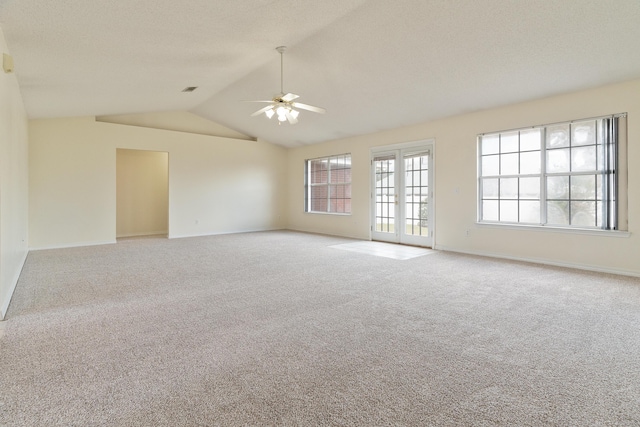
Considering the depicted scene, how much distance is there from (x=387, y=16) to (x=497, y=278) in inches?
133

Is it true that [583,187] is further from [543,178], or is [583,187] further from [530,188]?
[530,188]

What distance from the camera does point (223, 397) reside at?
1.73 meters

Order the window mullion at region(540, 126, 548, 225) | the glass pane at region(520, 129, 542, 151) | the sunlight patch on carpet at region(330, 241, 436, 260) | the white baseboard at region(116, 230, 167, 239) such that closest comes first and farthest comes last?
the window mullion at region(540, 126, 548, 225) < the glass pane at region(520, 129, 542, 151) < the sunlight patch on carpet at region(330, 241, 436, 260) < the white baseboard at region(116, 230, 167, 239)

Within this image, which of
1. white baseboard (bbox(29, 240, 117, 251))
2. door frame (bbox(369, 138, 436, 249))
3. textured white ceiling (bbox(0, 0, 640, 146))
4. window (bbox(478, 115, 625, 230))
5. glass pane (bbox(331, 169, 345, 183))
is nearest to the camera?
textured white ceiling (bbox(0, 0, 640, 146))

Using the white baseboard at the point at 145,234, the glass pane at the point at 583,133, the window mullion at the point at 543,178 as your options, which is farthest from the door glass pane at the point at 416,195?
the white baseboard at the point at 145,234

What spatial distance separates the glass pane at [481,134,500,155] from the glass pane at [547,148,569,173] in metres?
0.80

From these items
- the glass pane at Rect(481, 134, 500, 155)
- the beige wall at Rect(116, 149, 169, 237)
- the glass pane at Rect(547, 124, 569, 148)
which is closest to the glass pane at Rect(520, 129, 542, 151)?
the glass pane at Rect(547, 124, 569, 148)

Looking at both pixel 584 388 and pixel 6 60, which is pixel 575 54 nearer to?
pixel 584 388

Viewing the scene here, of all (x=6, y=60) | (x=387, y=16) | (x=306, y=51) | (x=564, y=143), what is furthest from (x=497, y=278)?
(x=6, y=60)

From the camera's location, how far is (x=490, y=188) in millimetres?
5781

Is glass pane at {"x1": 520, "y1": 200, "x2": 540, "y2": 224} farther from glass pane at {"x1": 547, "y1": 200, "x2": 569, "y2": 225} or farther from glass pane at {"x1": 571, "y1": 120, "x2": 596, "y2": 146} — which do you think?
glass pane at {"x1": 571, "y1": 120, "x2": 596, "y2": 146}

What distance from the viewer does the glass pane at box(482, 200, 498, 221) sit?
5730 millimetres

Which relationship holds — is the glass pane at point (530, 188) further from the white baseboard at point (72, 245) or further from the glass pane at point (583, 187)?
the white baseboard at point (72, 245)

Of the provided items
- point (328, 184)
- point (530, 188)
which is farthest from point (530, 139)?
point (328, 184)
